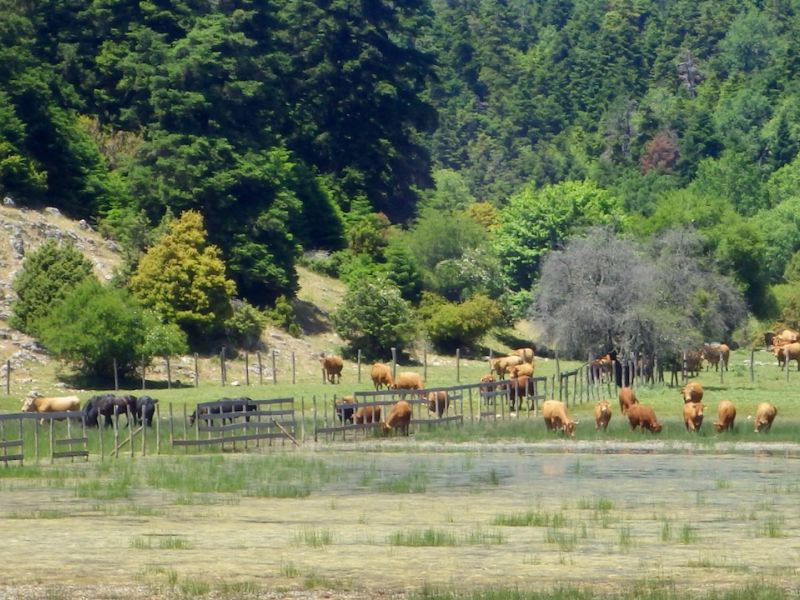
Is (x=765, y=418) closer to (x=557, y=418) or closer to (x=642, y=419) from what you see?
(x=642, y=419)

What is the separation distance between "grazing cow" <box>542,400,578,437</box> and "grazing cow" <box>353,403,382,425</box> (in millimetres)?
5600

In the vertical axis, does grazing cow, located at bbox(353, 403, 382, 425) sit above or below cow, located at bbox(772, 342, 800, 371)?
below

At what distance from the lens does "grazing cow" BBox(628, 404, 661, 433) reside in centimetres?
5216

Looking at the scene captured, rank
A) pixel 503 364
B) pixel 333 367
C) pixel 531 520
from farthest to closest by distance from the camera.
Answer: pixel 503 364
pixel 333 367
pixel 531 520

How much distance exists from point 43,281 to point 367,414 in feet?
80.5

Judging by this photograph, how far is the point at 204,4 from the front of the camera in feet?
329

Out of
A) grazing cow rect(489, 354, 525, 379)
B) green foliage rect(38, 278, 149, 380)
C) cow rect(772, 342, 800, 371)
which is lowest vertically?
grazing cow rect(489, 354, 525, 379)

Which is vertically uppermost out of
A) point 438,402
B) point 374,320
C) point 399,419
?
point 374,320

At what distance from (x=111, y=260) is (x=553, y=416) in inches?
1473

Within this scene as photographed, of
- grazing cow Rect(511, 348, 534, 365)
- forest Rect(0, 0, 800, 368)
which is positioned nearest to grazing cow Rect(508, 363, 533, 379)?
forest Rect(0, 0, 800, 368)

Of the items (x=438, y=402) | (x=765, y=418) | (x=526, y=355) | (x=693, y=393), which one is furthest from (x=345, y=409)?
(x=526, y=355)

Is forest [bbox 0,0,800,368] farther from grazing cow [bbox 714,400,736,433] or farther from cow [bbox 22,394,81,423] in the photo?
grazing cow [bbox 714,400,736,433]

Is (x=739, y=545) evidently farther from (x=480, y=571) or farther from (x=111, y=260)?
(x=111, y=260)

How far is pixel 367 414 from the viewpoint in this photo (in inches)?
2208
